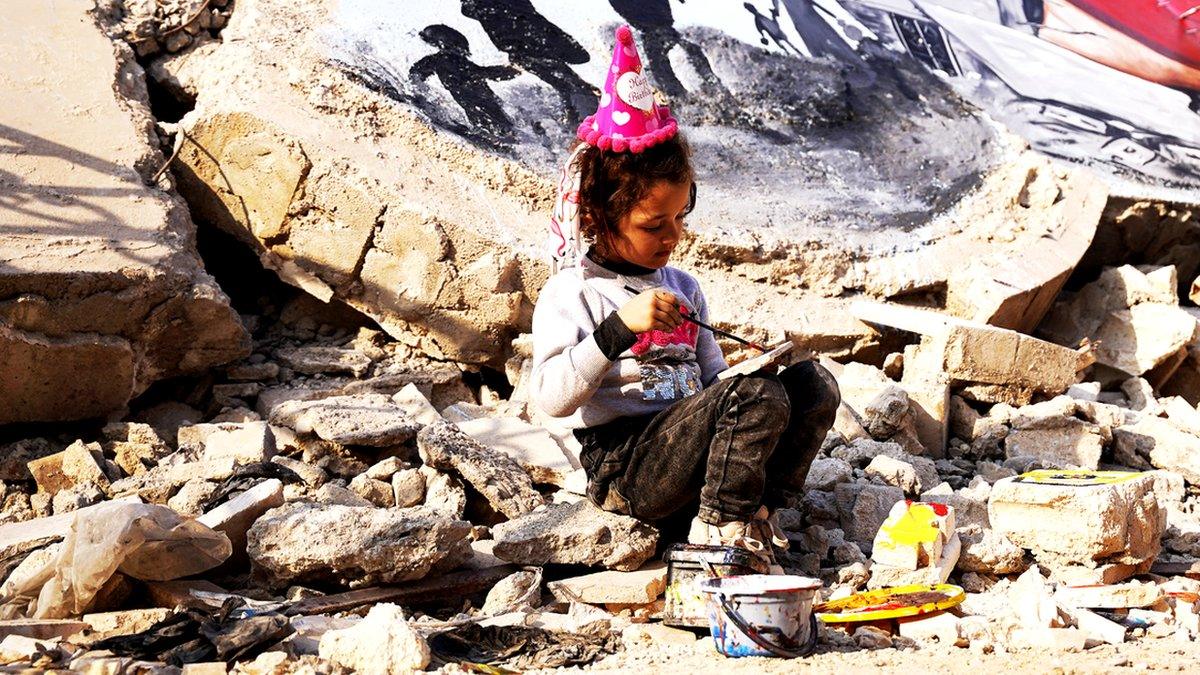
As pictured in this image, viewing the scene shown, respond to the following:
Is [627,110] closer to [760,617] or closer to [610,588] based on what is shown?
[610,588]

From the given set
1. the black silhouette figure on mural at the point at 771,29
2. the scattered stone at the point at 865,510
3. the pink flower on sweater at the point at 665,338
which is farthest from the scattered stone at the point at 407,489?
the black silhouette figure on mural at the point at 771,29

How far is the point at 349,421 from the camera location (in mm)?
3768

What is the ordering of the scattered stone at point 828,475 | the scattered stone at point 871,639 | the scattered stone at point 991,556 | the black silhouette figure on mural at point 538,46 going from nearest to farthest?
the scattered stone at point 871,639 → the scattered stone at point 991,556 → the scattered stone at point 828,475 → the black silhouette figure on mural at point 538,46

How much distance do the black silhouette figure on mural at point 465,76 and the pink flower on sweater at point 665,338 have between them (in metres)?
2.03

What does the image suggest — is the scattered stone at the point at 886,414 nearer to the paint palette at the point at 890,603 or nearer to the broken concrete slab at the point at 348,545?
the paint palette at the point at 890,603

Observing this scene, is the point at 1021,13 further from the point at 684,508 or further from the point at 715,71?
the point at 684,508

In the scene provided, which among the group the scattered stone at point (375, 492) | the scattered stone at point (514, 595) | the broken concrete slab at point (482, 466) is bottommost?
the scattered stone at point (375, 492)

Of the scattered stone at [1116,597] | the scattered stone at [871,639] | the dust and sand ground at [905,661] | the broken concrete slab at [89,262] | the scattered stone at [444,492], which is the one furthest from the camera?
the broken concrete slab at [89,262]

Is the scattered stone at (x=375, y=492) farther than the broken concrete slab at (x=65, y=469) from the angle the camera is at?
No

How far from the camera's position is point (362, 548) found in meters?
2.89

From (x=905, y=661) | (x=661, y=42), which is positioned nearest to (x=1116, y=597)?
(x=905, y=661)

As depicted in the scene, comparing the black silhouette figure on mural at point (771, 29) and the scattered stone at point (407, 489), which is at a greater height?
the black silhouette figure on mural at point (771, 29)

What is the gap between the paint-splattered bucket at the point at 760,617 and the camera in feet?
7.72

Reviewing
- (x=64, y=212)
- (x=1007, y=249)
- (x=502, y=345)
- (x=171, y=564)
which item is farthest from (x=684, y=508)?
(x=1007, y=249)
